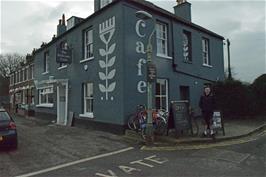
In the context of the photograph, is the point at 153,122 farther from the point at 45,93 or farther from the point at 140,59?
the point at 45,93

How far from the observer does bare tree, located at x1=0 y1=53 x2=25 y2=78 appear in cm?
5425

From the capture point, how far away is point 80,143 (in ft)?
35.0

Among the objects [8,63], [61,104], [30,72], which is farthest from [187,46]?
[8,63]

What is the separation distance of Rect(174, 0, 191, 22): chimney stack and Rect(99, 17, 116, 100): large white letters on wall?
7.78m

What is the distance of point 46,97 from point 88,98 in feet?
27.1

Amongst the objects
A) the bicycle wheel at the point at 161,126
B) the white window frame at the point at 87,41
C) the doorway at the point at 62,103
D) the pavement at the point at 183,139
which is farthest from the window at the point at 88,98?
the bicycle wheel at the point at 161,126

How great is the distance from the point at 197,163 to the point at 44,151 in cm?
517

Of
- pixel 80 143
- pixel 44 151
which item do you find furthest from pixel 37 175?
pixel 80 143

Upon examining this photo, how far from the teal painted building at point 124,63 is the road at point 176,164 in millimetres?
4194

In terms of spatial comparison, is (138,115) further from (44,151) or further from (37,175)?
(37,175)

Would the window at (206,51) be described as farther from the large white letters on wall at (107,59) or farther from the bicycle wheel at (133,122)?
the bicycle wheel at (133,122)

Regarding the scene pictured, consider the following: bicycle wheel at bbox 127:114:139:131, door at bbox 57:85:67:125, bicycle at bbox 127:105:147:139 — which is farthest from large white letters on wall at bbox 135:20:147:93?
door at bbox 57:85:67:125

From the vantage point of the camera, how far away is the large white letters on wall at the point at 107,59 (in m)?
13.2

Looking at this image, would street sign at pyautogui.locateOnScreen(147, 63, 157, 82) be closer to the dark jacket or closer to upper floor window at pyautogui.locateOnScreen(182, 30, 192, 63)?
the dark jacket
